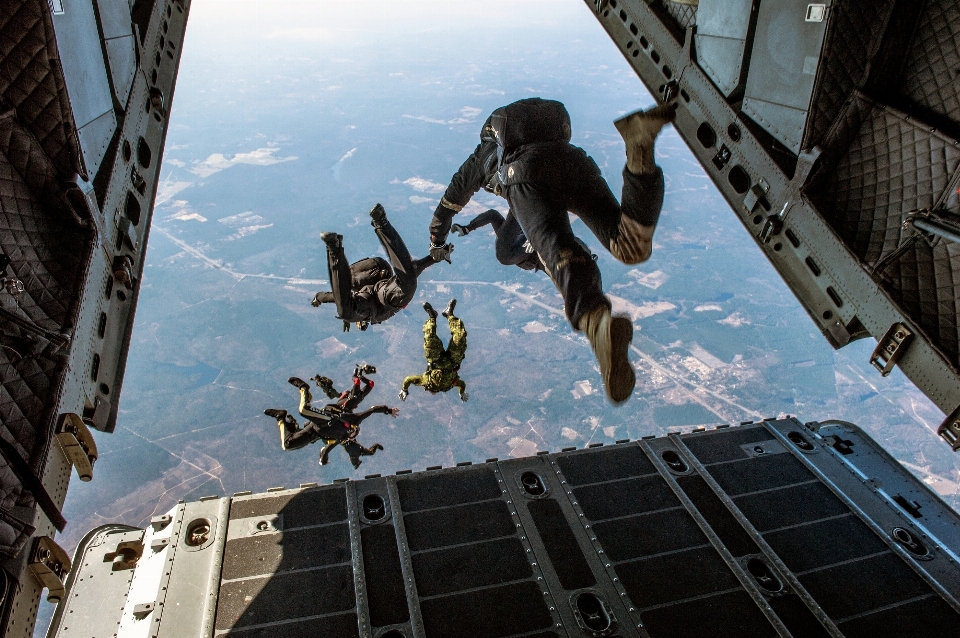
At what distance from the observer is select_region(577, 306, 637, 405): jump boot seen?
14.4 ft

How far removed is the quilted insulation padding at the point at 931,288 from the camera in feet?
13.8

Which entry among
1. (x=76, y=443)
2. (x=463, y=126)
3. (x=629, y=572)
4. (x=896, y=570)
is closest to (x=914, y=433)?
(x=896, y=570)

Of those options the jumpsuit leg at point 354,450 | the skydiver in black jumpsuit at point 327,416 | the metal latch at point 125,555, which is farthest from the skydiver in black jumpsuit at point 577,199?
the metal latch at point 125,555

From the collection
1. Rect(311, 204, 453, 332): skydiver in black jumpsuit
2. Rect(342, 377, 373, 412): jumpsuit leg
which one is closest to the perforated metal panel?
Rect(311, 204, 453, 332): skydiver in black jumpsuit

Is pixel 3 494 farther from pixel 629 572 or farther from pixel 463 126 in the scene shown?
pixel 463 126

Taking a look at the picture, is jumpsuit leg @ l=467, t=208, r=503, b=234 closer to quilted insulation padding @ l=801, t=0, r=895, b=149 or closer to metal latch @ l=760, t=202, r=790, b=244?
metal latch @ l=760, t=202, r=790, b=244

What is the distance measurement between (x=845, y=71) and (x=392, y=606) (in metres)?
7.06

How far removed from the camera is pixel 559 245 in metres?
5.16

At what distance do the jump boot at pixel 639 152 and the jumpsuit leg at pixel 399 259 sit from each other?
12.3ft

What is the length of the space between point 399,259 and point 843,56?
5.47 meters

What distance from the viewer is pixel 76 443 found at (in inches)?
151

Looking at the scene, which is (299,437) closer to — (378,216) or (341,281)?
(341,281)

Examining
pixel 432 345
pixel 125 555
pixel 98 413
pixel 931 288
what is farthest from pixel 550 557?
pixel 125 555

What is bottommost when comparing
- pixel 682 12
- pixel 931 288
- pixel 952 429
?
pixel 952 429
